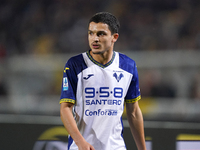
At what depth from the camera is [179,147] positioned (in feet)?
13.0

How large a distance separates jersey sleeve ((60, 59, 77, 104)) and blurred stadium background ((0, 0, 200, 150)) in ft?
5.98

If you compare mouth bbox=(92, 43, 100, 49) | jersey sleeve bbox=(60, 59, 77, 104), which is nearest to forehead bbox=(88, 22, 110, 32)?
mouth bbox=(92, 43, 100, 49)

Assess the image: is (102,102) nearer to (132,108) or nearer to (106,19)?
(132,108)

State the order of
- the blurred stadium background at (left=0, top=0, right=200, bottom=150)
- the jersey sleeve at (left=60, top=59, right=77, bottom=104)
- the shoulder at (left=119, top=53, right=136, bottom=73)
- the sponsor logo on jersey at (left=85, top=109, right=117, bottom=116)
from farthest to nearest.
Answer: the blurred stadium background at (left=0, top=0, right=200, bottom=150)
the shoulder at (left=119, top=53, right=136, bottom=73)
the sponsor logo on jersey at (left=85, top=109, right=117, bottom=116)
the jersey sleeve at (left=60, top=59, right=77, bottom=104)

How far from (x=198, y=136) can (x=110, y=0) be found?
15.8 ft

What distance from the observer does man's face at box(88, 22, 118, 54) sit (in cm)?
246

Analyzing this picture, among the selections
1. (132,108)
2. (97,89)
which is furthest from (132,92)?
(97,89)

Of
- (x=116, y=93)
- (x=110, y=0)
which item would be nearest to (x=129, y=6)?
(x=110, y=0)

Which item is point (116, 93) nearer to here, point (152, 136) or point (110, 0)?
point (152, 136)

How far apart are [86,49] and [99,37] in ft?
12.9

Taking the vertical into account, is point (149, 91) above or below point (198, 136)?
above

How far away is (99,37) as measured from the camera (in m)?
2.47

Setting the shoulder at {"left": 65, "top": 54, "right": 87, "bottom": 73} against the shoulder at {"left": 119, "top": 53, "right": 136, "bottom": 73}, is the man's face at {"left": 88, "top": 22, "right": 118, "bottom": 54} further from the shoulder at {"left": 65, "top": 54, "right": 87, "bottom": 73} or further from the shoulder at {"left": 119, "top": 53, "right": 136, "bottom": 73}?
the shoulder at {"left": 119, "top": 53, "right": 136, "bottom": 73}

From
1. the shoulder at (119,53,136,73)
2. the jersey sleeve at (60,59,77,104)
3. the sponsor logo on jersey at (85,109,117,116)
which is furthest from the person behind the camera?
the shoulder at (119,53,136,73)
